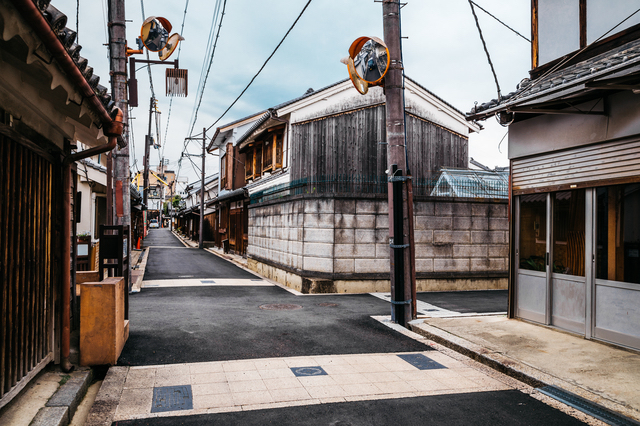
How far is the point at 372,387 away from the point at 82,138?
5.21 m

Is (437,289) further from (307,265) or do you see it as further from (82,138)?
(82,138)

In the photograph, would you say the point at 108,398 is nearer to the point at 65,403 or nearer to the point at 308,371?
the point at 65,403

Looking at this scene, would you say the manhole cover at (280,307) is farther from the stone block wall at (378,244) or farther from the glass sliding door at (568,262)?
the glass sliding door at (568,262)

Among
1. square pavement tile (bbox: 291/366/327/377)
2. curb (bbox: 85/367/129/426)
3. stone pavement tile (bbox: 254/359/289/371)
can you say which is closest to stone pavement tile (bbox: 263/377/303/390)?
square pavement tile (bbox: 291/366/327/377)

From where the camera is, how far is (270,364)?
19.7 ft

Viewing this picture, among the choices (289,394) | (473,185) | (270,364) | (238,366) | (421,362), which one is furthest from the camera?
(473,185)

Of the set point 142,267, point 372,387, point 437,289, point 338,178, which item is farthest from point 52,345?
point 142,267

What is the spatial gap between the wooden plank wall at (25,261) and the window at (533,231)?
7823 millimetres

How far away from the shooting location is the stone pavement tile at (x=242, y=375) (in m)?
5.39

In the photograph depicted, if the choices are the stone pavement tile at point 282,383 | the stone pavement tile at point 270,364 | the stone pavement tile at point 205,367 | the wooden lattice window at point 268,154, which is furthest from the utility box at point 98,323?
the wooden lattice window at point 268,154

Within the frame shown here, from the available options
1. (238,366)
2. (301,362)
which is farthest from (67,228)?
(301,362)

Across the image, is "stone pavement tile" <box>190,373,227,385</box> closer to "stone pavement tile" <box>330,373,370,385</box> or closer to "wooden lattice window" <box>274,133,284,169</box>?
"stone pavement tile" <box>330,373,370,385</box>

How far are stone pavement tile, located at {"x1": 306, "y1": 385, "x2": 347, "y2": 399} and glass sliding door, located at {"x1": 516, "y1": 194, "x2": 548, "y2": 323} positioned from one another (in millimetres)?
4741

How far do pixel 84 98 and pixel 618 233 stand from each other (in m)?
7.35
